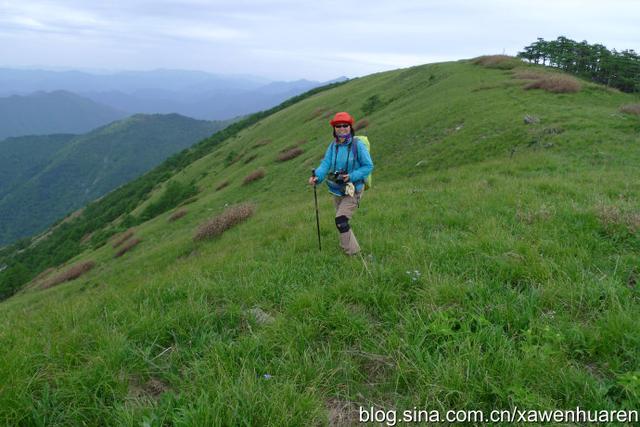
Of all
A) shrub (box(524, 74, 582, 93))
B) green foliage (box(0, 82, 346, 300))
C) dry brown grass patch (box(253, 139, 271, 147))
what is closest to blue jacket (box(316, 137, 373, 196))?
shrub (box(524, 74, 582, 93))

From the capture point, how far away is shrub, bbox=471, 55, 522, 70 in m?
36.2

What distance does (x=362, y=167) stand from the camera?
6.61 metres

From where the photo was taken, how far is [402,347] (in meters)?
3.57

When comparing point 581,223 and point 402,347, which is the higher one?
point 581,223

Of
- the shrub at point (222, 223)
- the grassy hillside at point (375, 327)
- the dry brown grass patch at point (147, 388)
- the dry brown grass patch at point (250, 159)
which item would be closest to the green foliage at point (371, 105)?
the dry brown grass patch at point (250, 159)

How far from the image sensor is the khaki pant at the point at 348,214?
6.31 m

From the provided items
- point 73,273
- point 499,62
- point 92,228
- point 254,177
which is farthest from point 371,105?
point 92,228

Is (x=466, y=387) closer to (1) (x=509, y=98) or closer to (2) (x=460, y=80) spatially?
(1) (x=509, y=98)

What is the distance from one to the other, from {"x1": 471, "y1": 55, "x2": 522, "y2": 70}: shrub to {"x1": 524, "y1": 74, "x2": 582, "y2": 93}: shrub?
1187 centimetres

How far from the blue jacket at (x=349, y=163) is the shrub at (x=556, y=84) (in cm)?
2306

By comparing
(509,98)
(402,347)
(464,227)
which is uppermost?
(509,98)

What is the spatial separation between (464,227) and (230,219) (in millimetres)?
11253

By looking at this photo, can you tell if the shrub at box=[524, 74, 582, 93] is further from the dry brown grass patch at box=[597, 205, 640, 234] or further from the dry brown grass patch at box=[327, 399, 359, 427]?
the dry brown grass patch at box=[327, 399, 359, 427]

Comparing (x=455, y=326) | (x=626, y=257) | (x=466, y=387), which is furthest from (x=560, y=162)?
(x=466, y=387)
